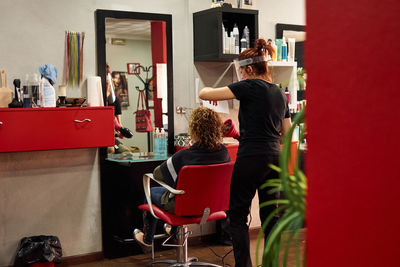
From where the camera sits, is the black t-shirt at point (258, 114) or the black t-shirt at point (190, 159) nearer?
the black t-shirt at point (258, 114)

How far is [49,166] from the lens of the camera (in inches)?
151

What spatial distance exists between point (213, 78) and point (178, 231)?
1.45 m

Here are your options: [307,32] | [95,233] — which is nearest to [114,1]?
[95,233]

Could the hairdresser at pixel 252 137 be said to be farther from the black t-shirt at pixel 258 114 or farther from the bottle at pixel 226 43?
the bottle at pixel 226 43

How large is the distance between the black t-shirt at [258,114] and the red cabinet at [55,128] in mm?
1128

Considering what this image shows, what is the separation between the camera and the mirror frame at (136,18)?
155 inches

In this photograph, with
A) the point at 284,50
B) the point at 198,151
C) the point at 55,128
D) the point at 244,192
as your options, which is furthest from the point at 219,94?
the point at 284,50

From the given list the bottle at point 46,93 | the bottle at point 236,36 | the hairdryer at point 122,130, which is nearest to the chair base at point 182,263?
the hairdryer at point 122,130

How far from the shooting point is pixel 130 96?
4109mm

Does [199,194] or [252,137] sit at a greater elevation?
[252,137]

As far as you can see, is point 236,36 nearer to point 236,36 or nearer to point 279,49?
point 236,36

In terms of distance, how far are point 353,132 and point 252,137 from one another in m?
2.04

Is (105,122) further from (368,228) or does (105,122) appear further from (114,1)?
(368,228)

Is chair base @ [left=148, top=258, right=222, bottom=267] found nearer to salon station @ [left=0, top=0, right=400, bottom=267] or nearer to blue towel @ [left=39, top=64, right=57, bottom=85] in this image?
salon station @ [left=0, top=0, right=400, bottom=267]
